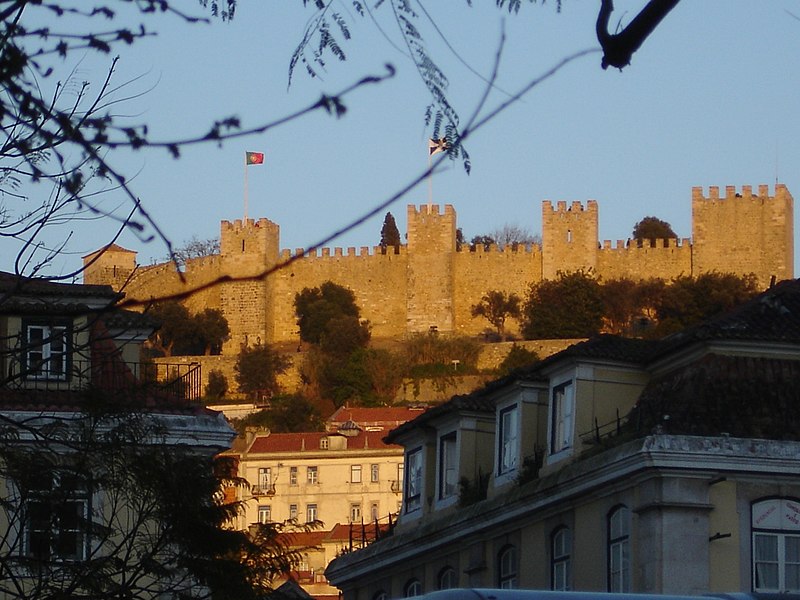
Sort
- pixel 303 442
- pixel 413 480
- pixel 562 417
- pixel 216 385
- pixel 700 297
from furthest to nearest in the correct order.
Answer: pixel 216 385, pixel 700 297, pixel 303 442, pixel 413 480, pixel 562 417

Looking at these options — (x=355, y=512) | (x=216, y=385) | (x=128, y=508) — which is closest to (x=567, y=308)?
(x=216, y=385)

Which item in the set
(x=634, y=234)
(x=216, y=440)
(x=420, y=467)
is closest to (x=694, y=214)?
(x=634, y=234)

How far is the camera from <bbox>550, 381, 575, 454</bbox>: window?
24.0m

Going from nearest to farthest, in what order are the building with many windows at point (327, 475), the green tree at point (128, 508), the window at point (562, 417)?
the green tree at point (128, 508), the window at point (562, 417), the building with many windows at point (327, 475)

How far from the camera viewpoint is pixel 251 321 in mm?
111188

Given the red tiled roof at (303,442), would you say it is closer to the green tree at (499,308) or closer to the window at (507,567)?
the green tree at (499,308)

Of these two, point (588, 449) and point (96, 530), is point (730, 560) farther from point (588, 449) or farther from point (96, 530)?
point (96, 530)

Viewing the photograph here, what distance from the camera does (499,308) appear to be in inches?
4158

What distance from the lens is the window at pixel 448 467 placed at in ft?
91.5

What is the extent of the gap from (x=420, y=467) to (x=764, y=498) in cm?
847

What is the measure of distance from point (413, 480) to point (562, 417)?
593cm

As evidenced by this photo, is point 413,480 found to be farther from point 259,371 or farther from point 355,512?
point 259,371

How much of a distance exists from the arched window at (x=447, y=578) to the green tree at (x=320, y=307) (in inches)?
3112

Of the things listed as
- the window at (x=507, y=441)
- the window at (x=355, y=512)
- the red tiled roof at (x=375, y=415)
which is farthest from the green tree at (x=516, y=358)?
the window at (x=507, y=441)
